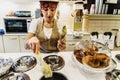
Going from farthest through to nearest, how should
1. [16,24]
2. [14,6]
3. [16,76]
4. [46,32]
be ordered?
[14,6], [16,24], [46,32], [16,76]

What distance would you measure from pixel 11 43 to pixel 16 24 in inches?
14.0

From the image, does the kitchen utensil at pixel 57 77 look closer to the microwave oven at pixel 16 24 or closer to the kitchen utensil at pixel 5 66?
the kitchen utensil at pixel 5 66

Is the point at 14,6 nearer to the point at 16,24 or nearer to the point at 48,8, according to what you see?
the point at 16,24

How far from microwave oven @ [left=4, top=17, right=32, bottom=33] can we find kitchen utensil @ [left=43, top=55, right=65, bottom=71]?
4.39 ft

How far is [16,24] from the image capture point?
2422 millimetres

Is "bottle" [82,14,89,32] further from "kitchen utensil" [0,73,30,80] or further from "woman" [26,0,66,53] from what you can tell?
"kitchen utensil" [0,73,30,80]

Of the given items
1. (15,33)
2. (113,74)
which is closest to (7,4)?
(15,33)

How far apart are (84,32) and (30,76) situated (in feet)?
5.72

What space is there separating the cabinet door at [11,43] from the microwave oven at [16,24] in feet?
0.37

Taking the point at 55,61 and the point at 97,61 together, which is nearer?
the point at 97,61

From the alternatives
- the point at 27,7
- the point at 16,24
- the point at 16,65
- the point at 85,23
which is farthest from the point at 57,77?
the point at 27,7

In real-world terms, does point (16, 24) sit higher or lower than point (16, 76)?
higher

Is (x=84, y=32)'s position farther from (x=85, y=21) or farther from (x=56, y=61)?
(x=56, y=61)

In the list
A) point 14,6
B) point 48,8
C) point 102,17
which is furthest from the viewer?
point 14,6
